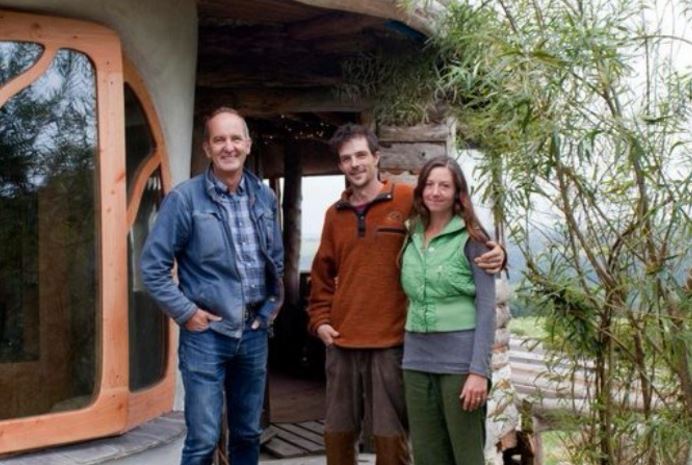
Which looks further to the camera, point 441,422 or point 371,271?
point 371,271

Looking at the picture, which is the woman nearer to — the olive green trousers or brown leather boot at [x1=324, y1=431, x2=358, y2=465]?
the olive green trousers

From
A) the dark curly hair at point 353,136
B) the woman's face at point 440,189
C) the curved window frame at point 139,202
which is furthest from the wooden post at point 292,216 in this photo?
the woman's face at point 440,189

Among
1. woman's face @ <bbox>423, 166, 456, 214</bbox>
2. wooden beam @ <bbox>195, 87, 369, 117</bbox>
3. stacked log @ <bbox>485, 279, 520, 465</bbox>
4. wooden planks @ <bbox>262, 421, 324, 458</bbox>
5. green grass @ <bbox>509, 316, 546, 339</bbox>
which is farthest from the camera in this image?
stacked log @ <bbox>485, 279, 520, 465</bbox>

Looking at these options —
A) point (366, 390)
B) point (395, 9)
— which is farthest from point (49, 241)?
point (395, 9)

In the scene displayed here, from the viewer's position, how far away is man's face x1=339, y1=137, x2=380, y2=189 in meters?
3.05

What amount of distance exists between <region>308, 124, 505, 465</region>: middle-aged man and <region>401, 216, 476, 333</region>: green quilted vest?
0.51ft

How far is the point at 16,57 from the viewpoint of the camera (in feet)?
10.4

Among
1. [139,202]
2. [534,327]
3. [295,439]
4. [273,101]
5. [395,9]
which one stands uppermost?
[395,9]

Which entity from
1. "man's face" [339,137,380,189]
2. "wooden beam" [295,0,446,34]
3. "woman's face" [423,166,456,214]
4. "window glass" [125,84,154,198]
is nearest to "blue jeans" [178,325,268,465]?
"man's face" [339,137,380,189]

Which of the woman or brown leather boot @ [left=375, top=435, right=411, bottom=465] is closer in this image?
the woman

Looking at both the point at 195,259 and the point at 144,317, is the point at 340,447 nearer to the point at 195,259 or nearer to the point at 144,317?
the point at 195,259

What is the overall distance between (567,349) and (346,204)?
3.87 ft

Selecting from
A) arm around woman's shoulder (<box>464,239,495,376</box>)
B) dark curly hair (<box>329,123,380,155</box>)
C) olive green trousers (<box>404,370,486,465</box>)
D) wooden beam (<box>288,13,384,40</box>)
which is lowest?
olive green trousers (<box>404,370,486,465</box>)

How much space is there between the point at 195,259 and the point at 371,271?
2.13ft
